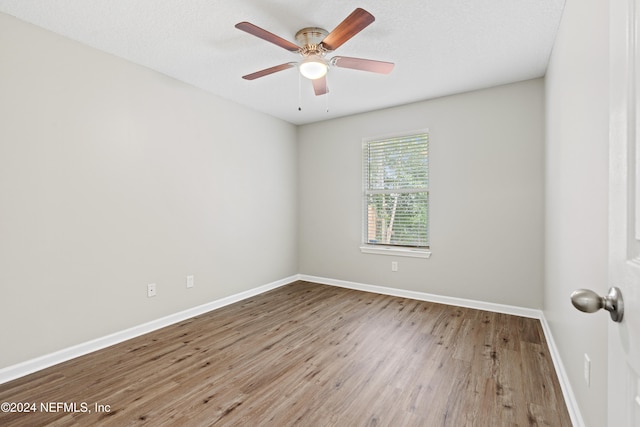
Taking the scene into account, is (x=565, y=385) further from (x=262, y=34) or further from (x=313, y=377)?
(x=262, y=34)

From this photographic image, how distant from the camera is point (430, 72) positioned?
121 inches

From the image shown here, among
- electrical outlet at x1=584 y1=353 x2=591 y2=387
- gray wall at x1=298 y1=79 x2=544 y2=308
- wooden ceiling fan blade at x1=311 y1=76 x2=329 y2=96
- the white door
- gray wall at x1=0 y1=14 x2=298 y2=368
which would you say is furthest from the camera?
gray wall at x1=298 y1=79 x2=544 y2=308

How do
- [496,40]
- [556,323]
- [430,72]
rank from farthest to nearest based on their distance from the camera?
1. [430,72]
2. [496,40]
3. [556,323]

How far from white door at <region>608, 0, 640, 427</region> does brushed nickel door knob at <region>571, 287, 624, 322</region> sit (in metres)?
0.02

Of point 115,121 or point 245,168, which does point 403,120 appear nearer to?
point 245,168

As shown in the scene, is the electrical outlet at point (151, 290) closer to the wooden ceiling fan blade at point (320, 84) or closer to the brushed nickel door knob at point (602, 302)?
the wooden ceiling fan blade at point (320, 84)

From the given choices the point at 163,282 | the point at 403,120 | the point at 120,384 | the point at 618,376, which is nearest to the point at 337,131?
the point at 403,120

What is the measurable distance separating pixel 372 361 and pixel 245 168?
9.15 feet

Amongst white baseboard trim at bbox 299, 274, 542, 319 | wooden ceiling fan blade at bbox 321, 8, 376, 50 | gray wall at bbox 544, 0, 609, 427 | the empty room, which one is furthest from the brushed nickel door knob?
white baseboard trim at bbox 299, 274, 542, 319

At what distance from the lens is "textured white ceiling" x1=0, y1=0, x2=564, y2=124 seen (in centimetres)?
209

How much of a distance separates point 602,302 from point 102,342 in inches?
130

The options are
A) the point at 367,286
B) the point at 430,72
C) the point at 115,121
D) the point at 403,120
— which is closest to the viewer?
the point at 115,121

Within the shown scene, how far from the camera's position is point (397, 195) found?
4.18 meters

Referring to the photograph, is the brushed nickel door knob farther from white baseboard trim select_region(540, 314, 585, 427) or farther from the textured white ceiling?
the textured white ceiling
